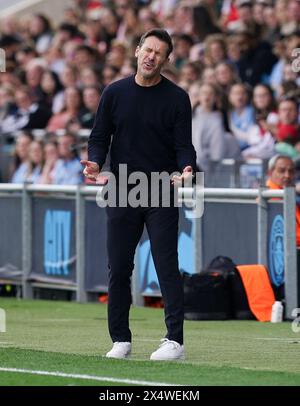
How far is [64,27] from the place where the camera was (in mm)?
25328

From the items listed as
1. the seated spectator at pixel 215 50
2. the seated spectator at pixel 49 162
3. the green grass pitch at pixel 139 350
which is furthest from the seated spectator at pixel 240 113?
the green grass pitch at pixel 139 350

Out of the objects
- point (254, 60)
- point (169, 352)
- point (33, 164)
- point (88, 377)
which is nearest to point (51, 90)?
point (33, 164)

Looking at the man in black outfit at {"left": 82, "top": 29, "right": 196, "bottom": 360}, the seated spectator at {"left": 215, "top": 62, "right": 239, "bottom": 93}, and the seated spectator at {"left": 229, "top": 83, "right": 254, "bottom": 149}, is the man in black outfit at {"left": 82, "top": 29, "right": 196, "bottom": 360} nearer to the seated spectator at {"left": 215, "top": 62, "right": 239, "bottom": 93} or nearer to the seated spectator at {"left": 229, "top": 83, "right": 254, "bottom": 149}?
the seated spectator at {"left": 229, "top": 83, "right": 254, "bottom": 149}

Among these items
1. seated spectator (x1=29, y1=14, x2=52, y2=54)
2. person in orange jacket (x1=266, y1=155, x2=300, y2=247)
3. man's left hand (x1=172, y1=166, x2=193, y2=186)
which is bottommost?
man's left hand (x1=172, y1=166, x2=193, y2=186)

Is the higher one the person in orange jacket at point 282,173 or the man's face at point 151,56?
the man's face at point 151,56

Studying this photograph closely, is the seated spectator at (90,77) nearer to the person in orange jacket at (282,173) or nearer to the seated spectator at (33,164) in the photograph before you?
the seated spectator at (33,164)

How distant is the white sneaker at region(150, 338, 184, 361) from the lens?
970 cm

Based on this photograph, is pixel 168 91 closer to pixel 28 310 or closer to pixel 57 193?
pixel 28 310

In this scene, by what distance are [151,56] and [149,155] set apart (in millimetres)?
693

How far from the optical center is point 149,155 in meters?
9.82

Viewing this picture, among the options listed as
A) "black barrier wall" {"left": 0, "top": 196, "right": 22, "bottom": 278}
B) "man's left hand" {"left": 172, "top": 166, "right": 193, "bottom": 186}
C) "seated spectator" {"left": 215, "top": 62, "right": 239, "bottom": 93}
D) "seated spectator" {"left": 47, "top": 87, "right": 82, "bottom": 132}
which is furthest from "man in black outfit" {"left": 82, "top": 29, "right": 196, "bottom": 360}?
"seated spectator" {"left": 47, "top": 87, "right": 82, "bottom": 132}

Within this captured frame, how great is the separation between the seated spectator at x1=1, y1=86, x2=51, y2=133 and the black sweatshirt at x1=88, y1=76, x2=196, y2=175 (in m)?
12.2

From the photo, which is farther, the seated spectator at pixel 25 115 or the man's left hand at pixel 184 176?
the seated spectator at pixel 25 115

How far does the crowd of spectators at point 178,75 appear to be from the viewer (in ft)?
58.5
